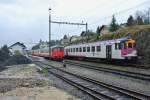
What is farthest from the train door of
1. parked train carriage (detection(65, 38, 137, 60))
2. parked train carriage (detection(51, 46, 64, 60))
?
parked train carriage (detection(51, 46, 64, 60))

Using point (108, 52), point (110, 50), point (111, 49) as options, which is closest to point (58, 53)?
point (108, 52)

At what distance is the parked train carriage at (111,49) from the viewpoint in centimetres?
3778

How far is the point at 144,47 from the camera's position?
40.6m

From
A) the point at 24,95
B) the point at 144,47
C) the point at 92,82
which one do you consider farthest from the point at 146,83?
the point at 144,47

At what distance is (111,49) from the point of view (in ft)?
134

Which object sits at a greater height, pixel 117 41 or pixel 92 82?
pixel 117 41

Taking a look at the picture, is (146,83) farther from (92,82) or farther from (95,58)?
(95,58)

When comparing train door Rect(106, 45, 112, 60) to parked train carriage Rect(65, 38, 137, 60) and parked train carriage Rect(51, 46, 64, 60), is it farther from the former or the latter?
parked train carriage Rect(51, 46, 64, 60)

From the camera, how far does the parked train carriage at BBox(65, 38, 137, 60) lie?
37781 mm

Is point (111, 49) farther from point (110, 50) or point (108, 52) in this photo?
point (108, 52)

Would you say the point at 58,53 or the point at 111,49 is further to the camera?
the point at 58,53

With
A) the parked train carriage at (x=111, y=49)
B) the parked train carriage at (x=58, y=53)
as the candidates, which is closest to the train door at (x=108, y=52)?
the parked train carriage at (x=111, y=49)

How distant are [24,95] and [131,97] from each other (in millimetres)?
5073

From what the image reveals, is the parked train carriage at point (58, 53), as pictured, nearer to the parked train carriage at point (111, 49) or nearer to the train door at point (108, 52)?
the parked train carriage at point (111, 49)
